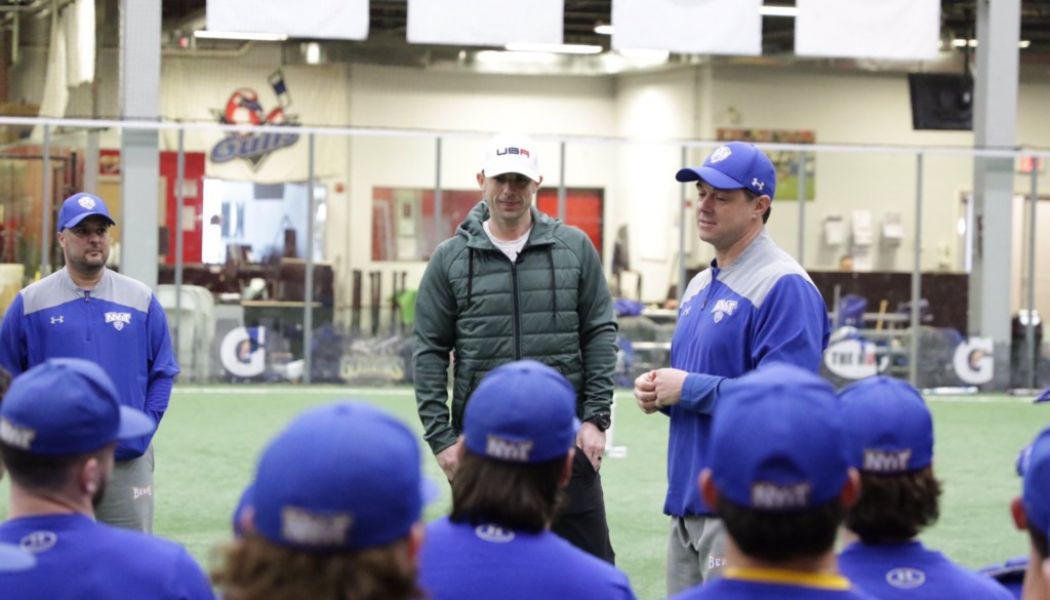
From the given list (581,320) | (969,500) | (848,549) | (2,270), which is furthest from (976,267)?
(848,549)

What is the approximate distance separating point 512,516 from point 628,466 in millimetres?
10008

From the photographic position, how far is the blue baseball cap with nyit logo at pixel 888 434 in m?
3.60

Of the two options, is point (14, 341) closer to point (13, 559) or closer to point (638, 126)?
point (13, 559)

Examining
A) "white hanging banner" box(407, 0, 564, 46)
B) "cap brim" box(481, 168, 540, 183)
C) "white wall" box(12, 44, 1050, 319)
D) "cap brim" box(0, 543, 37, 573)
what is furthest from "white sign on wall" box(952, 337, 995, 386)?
"cap brim" box(0, 543, 37, 573)

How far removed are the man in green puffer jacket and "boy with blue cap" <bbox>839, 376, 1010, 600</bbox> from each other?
2.60 m

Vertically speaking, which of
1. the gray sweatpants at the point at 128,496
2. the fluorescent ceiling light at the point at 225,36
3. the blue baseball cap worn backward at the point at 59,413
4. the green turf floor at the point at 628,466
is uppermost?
the fluorescent ceiling light at the point at 225,36

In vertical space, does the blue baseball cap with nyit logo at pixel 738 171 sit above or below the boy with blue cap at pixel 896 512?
above

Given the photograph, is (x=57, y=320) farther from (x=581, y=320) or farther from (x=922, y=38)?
(x=922, y=38)

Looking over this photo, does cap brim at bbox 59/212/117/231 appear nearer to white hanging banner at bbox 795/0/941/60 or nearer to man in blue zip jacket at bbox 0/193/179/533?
man in blue zip jacket at bbox 0/193/179/533

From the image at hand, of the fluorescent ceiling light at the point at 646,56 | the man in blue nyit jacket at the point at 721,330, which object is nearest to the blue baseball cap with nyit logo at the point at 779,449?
the man in blue nyit jacket at the point at 721,330

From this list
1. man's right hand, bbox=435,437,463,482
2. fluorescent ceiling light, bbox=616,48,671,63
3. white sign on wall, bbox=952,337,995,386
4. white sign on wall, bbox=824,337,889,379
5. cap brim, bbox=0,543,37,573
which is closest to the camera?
cap brim, bbox=0,543,37,573

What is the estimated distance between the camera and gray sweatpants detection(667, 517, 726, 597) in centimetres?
524

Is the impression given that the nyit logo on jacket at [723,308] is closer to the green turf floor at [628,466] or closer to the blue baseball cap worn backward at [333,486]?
the green turf floor at [628,466]

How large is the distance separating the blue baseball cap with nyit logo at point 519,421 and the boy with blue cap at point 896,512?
0.62 meters
